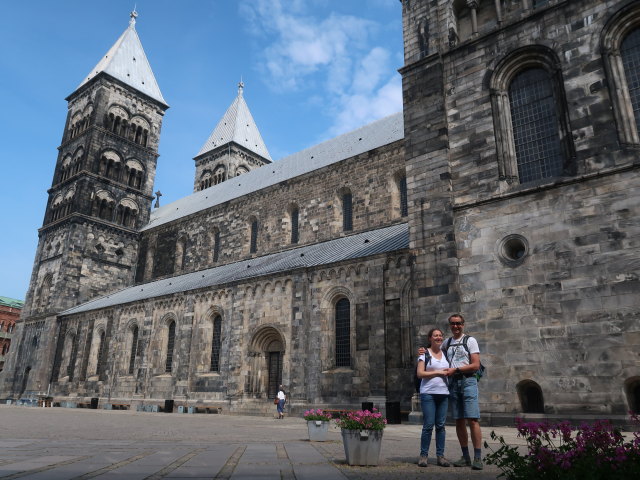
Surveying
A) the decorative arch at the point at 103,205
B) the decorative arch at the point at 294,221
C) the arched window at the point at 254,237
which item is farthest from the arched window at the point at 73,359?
the decorative arch at the point at 294,221

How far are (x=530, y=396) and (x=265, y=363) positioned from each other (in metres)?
14.0

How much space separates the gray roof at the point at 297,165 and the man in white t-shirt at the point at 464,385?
21294 millimetres

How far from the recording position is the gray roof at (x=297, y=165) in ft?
98.5

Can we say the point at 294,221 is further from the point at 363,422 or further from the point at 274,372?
the point at 363,422

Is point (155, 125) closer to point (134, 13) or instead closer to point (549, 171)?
point (134, 13)

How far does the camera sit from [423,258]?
1557 centimetres

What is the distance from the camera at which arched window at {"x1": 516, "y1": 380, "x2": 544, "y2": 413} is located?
41.4 ft

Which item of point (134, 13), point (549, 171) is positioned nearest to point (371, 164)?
point (549, 171)

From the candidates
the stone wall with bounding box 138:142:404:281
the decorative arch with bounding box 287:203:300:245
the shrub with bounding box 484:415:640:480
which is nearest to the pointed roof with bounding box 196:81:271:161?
the stone wall with bounding box 138:142:404:281

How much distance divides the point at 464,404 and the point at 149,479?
4.21m

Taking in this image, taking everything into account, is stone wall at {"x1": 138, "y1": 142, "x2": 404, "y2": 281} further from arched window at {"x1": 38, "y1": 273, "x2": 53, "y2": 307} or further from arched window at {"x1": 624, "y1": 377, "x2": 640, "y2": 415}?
arched window at {"x1": 624, "y1": 377, "x2": 640, "y2": 415}

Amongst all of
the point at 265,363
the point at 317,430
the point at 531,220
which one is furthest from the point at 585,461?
the point at 265,363

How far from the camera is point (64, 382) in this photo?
117ft

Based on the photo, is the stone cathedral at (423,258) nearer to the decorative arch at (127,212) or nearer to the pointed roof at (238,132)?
the decorative arch at (127,212)
